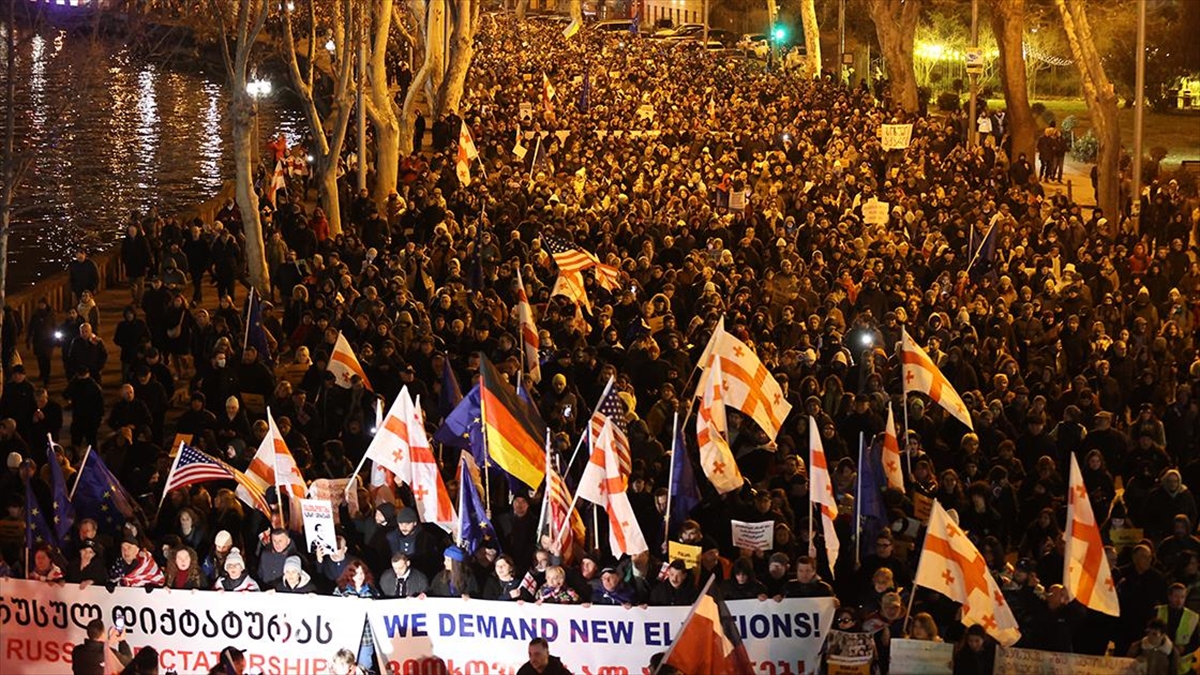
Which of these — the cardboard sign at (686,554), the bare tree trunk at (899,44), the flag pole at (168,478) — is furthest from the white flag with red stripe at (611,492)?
the bare tree trunk at (899,44)

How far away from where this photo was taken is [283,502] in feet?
46.8

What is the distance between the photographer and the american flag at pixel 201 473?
13789 millimetres

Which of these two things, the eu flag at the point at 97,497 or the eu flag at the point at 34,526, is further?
the eu flag at the point at 97,497

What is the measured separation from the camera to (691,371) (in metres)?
18.7

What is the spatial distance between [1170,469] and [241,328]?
32.0ft

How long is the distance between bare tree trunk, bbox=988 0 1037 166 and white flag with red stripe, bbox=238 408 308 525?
28.1 metres

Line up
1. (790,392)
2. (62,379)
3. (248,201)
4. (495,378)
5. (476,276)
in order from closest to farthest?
(495,378), (790,392), (62,379), (476,276), (248,201)

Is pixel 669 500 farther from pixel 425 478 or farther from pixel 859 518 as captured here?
pixel 425 478

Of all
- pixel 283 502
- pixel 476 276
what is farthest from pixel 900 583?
pixel 476 276

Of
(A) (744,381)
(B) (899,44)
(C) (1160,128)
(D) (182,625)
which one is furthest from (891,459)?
(C) (1160,128)

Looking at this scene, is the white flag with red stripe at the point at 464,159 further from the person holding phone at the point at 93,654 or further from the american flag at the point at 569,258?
the person holding phone at the point at 93,654

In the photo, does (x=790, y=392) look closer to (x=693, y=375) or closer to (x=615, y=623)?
(x=693, y=375)

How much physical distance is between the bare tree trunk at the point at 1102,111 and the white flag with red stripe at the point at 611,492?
70.6ft

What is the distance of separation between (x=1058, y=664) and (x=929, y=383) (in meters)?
5.05
